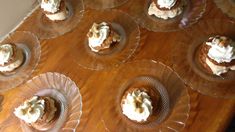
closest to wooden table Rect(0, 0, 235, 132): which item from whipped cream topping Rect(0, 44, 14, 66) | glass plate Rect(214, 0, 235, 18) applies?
glass plate Rect(214, 0, 235, 18)

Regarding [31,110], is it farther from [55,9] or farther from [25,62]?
[55,9]

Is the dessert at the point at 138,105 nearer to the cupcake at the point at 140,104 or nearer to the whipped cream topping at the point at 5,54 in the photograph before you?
the cupcake at the point at 140,104

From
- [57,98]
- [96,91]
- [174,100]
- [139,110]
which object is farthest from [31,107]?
[174,100]

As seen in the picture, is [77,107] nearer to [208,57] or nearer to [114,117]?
[114,117]

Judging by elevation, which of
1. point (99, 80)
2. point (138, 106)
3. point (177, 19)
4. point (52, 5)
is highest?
point (52, 5)

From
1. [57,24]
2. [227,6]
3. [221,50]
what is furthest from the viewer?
[57,24]

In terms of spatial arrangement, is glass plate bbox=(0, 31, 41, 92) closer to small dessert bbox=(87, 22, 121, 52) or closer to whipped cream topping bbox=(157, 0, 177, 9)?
small dessert bbox=(87, 22, 121, 52)

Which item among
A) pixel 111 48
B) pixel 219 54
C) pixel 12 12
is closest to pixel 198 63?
pixel 219 54
